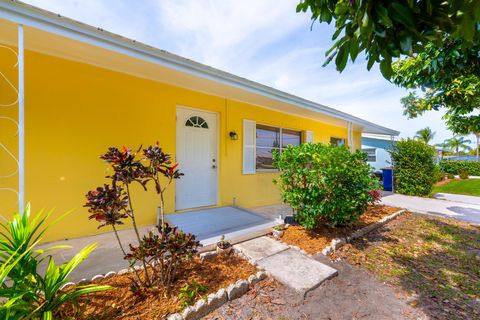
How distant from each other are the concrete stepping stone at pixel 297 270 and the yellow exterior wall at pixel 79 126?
251cm

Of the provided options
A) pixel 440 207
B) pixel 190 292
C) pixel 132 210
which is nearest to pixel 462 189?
pixel 440 207

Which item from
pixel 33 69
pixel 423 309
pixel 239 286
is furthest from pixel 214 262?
pixel 33 69

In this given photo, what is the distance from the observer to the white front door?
4.52 metres

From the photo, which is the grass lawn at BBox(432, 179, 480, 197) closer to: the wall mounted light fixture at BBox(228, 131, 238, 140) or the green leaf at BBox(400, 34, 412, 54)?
the wall mounted light fixture at BBox(228, 131, 238, 140)

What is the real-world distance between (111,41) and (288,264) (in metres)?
3.81

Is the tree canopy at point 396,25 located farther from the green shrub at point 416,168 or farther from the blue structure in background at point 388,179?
the blue structure in background at point 388,179

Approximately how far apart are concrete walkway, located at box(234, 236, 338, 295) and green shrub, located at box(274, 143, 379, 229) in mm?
674

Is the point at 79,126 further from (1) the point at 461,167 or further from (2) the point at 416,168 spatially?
(1) the point at 461,167

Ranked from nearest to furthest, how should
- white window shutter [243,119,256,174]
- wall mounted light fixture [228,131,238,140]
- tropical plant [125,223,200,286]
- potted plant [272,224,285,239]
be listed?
1. tropical plant [125,223,200,286]
2. potted plant [272,224,285,239]
3. wall mounted light fixture [228,131,238,140]
4. white window shutter [243,119,256,174]

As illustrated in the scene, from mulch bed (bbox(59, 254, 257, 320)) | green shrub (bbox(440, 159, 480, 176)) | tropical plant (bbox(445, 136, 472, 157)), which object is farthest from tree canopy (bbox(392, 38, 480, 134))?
tropical plant (bbox(445, 136, 472, 157))

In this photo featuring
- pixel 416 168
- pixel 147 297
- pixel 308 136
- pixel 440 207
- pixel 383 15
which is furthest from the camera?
pixel 416 168

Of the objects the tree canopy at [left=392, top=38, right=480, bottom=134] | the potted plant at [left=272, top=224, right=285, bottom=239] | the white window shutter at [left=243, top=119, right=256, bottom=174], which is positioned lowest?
the potted plant at [left=272, top=224, right=285, bottom=239]

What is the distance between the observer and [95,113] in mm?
3553

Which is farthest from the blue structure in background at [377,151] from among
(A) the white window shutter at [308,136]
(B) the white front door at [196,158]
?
(B) the white front door at [196,158]
